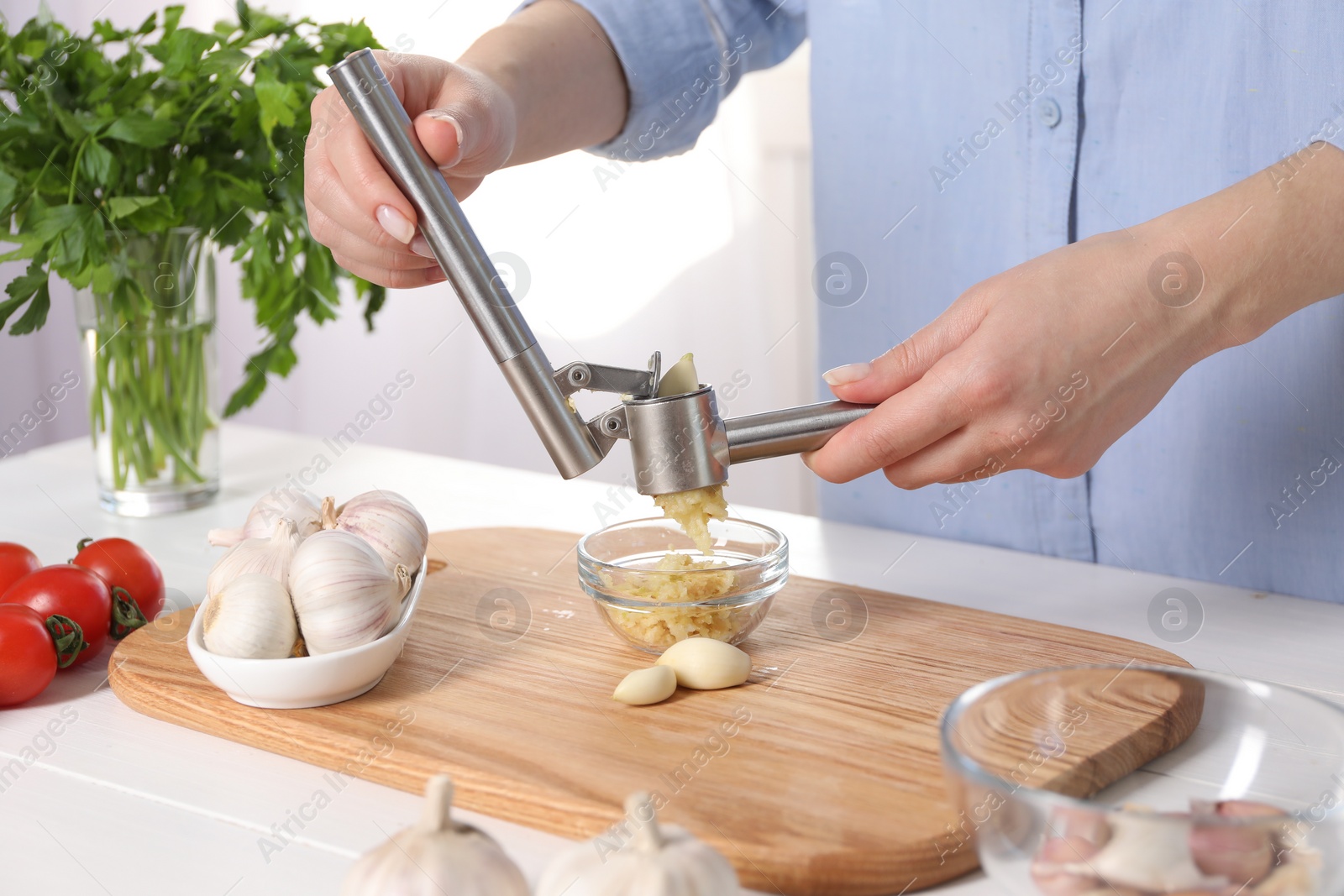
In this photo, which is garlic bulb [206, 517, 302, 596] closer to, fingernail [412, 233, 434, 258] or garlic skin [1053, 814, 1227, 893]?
fingernail [412, 233, 434, 258]

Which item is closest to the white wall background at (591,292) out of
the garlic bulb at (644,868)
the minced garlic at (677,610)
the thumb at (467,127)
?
the thumb at (467,127)

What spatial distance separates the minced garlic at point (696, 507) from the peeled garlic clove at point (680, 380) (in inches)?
3.2

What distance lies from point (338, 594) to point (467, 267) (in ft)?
0.89

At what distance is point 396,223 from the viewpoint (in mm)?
1030

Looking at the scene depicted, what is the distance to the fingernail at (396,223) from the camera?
40.5 inches

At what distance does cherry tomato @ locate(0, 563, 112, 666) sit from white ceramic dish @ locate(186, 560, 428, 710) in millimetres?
169

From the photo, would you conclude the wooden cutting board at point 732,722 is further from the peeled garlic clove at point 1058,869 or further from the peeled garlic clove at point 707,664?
the peeled garlic clove at point 1058,869

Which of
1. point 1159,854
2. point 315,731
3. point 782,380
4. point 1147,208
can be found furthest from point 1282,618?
point 782,380

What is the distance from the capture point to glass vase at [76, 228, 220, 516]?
1.46 m

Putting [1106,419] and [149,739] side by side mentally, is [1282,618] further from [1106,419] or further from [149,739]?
[149,739]

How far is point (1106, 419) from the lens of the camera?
1033mm

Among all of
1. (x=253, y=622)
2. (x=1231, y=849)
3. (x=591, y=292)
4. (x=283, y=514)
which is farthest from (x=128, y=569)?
(x=591, y=292)

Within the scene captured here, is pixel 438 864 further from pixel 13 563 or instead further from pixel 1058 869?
pixel 13 563

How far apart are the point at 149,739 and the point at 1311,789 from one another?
0.80 m
